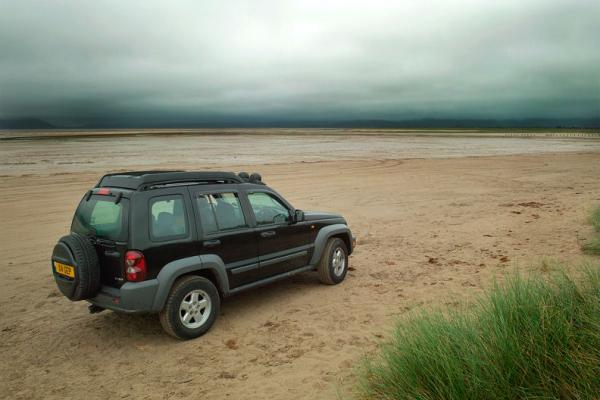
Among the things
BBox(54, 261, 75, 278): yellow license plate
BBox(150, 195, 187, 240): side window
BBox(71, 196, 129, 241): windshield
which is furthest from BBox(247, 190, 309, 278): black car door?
BBox(54, 261, 75, 278): yellow license plate

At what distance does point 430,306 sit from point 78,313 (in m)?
4.66

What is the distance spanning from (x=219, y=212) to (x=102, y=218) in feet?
4.33

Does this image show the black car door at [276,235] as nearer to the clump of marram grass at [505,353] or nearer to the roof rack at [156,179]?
the roof rack at [156,179]

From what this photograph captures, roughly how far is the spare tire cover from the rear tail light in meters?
0.45

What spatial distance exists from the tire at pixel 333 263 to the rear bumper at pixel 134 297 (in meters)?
2.87

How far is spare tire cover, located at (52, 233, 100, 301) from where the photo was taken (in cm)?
482

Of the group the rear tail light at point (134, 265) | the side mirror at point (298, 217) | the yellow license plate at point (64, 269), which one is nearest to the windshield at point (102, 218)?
the rear tail light at point (134, 265)

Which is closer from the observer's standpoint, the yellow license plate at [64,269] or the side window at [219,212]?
the yellow license plate at [64,269]

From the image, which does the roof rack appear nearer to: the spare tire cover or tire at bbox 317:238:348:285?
the spare tire cover

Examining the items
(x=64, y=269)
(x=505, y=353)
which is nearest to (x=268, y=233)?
(x=64, y=269)

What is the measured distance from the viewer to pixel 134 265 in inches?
185

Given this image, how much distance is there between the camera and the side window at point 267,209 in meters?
6.10

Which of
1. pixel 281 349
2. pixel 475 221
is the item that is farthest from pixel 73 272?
pixel 475 221

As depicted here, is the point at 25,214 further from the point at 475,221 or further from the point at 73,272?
the point at 475,221
